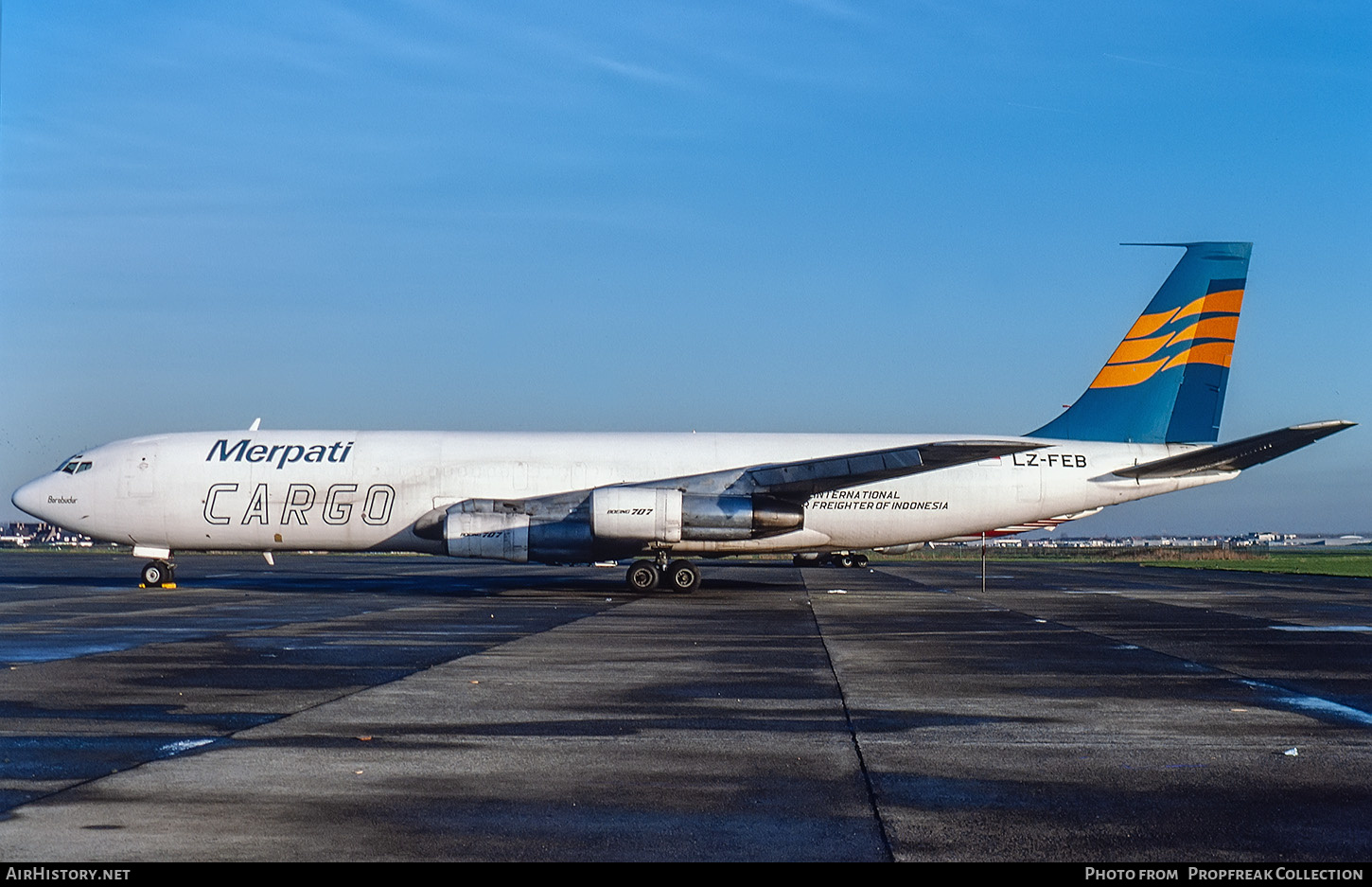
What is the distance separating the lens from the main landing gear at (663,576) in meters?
30.2

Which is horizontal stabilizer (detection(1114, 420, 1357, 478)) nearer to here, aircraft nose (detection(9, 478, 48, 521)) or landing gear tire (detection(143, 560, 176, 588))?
landing gear tire (detection(143, 560, 176, 588))

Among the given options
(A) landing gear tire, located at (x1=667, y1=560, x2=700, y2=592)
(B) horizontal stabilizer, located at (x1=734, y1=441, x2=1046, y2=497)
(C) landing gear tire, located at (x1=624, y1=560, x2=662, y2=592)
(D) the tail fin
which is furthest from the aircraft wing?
(D) the tail fin

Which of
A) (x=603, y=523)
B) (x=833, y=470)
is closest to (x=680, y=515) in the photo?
(x=603, y=523)

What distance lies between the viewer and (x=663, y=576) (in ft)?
101

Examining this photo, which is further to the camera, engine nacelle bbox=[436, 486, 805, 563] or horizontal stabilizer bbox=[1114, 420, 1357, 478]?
engine nacelle bbox=[436, 486, 805, 563]

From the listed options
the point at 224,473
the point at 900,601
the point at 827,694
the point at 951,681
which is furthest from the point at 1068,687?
the point at 224,473

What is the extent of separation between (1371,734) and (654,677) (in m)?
6.55

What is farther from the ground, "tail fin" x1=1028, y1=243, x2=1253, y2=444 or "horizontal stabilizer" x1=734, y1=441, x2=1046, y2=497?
"tail fin" x1=1028, y1=243, x2=1253, y2=444

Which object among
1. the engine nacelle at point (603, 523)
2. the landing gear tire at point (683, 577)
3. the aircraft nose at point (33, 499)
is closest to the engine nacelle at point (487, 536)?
the engine nacelle at point (603, 523)

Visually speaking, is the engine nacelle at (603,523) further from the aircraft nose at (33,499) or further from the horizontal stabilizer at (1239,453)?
the aircraft nose at (33,499)

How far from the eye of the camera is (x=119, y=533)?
102ft

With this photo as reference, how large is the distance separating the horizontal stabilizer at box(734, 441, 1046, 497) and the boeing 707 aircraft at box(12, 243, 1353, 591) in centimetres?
5

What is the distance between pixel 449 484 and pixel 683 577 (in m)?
6.00

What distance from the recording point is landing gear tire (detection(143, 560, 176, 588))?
30938 mm
